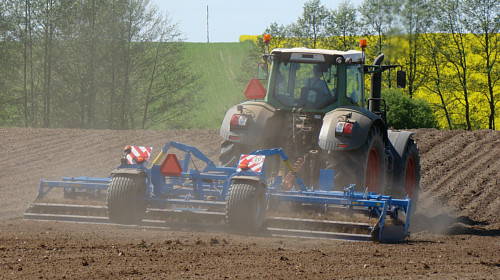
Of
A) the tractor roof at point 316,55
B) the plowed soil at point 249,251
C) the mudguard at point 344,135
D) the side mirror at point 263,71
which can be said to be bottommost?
the plowed soil at point 249,251

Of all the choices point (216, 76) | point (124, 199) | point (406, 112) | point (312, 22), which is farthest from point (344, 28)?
point (124, 199)

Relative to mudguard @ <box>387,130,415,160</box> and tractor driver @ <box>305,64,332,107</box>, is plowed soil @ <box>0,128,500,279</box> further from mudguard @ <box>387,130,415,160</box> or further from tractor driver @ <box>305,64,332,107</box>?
tractor driver @ <box>305,64,332,107</box>

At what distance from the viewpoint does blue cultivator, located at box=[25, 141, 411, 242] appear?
7887 mm

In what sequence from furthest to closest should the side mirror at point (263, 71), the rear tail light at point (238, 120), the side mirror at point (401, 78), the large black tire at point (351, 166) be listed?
the side mirror at point (263, 71), the side mirror at point (401, 78), the rear tail light at point (238, 120), the large black tire at point (351, 166)

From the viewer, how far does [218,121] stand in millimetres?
40531

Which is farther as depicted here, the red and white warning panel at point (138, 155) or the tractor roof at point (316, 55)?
the tractor roof at point (316, 55)

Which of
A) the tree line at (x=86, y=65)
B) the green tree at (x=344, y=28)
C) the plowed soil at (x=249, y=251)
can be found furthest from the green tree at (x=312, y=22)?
the plowed soil at (x=249, y=251)

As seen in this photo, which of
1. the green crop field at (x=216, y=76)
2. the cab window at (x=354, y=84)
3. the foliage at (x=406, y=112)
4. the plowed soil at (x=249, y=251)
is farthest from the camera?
the green crop field at (x=216, y=76)

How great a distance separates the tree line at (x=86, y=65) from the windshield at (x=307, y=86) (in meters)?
28.8

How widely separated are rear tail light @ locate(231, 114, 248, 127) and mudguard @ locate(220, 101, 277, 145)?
0.20 feet

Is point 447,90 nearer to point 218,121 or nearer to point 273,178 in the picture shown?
point 218,121

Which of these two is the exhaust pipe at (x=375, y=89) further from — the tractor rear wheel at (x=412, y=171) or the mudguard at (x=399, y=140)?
the tractor rear wheel at (x=412, y=171)

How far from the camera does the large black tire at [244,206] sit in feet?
25.7

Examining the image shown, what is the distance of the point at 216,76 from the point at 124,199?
158ft
